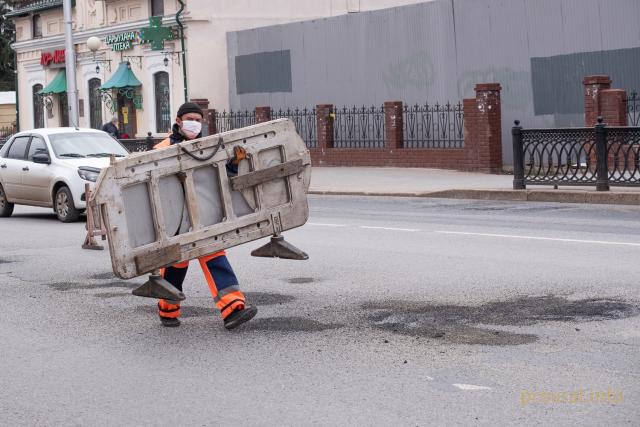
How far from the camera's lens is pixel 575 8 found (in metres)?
27.2

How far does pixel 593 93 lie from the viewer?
24844 millimetres

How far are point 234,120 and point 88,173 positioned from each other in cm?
1854

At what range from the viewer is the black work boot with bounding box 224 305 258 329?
8.85 metres

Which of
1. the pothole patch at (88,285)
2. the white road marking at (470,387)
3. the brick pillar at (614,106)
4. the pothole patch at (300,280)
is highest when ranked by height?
the brick pillar at (614,106)

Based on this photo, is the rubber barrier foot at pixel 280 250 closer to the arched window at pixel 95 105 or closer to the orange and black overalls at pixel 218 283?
Answer: the orange and black overalls at pixel 218 283

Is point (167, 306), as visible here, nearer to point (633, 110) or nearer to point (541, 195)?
point (541, 195)

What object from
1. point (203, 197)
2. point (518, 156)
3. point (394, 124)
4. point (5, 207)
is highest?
point (394, 124)

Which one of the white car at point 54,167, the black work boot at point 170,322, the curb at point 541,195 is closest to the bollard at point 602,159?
the curb at point 541,195

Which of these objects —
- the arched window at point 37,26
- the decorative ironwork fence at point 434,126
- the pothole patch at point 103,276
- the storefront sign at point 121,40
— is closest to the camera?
the pothole patch at point 103,276

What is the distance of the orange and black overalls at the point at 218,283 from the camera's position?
29.1 ft

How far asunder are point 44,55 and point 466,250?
37.2 m

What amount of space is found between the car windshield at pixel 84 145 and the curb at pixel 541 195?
5.94 meters

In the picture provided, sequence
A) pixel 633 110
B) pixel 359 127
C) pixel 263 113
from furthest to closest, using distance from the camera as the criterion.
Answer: pixel 263 113 → pixel 359 127 → pixel 633 110

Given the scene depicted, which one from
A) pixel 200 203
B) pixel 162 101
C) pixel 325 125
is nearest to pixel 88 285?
pixel 200 203
